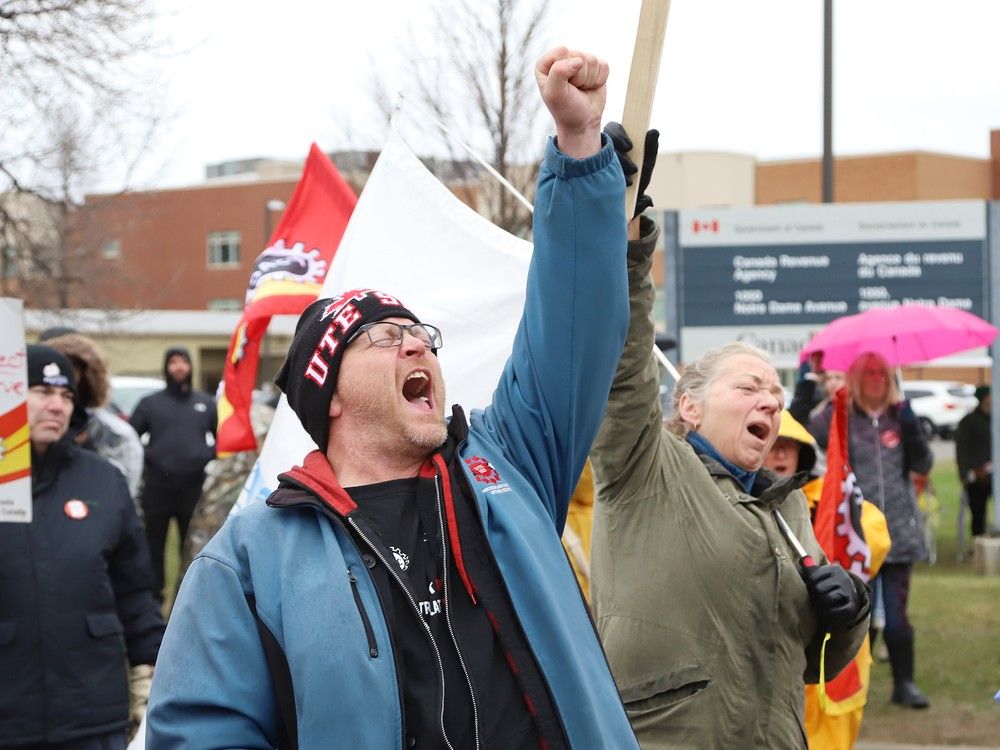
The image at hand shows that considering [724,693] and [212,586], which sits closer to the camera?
[212,586]

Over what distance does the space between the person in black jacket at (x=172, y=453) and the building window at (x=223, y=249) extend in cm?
5033

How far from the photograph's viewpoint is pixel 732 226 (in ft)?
45.6

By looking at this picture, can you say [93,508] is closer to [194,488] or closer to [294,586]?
[294,586]

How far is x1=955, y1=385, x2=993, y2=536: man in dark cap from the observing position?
1444 centimetres

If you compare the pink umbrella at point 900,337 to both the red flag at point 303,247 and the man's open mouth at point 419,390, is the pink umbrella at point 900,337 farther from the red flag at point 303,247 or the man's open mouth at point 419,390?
the man's open mouth at point 419,390

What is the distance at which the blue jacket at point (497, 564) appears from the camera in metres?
2.38

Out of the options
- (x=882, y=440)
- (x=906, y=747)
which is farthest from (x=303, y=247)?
(x=882, y=440)

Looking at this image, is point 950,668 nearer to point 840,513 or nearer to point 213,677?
point 840,513

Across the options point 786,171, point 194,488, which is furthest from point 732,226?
point 786,171

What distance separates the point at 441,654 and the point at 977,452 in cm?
1306

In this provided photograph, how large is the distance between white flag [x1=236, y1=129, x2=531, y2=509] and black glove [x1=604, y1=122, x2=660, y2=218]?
188 cm

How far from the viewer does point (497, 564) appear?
2.55m

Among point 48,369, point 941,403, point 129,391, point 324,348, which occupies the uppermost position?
point 324,348

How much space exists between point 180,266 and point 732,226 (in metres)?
48.1
